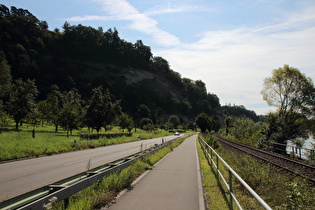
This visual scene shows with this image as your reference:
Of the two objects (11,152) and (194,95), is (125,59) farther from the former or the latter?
(11,152)

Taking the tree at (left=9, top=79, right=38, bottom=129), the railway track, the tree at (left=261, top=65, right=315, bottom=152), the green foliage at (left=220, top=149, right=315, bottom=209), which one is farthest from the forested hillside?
the green foliage at (left=220, top=149, right=315, bottom=209)

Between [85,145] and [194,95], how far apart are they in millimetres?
170211

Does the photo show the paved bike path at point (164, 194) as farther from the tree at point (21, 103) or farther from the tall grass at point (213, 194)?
the tree at point (21, 103)

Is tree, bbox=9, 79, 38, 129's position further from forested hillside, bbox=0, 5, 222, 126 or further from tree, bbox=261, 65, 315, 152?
forested hillside, bbox=0, 5, 222, 126

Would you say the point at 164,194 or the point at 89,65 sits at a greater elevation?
the point at 89,65

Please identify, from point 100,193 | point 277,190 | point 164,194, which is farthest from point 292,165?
point 100,193

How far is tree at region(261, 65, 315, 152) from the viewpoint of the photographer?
32375mm

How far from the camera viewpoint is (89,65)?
140375 millimetres

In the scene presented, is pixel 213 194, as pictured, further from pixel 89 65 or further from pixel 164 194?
pixel 89 65

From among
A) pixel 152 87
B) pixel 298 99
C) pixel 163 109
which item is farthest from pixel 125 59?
pixel 298 99

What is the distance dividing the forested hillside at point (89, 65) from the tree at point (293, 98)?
9618cm

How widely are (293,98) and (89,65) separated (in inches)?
4867

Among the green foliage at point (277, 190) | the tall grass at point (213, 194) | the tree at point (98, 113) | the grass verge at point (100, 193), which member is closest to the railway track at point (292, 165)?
the green foliage at point (277, 190)

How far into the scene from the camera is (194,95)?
190 m
